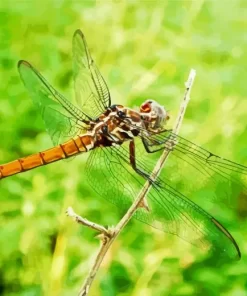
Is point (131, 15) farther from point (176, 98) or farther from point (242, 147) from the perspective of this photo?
point (242, 147)

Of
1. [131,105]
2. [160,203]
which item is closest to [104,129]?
[160,203]

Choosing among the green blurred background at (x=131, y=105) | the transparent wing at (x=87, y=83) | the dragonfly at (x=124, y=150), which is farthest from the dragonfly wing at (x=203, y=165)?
the green blurred background at (x=131, y=105)

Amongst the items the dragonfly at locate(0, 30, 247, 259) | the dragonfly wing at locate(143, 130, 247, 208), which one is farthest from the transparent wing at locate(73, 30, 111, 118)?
the dragonfly wing at locate(143, 130, 247, 208)

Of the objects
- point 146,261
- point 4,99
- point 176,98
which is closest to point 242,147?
point 176,98

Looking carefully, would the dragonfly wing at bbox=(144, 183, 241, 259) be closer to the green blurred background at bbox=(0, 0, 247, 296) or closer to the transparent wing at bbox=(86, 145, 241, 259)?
the transparent wing at bbox=(86, 145, 241, 259)

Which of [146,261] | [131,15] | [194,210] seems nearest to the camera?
[194,210]

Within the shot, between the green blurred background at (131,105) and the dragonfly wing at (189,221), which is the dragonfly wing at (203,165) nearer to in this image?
the dragonfly wing at (189,221)

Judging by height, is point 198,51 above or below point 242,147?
above
